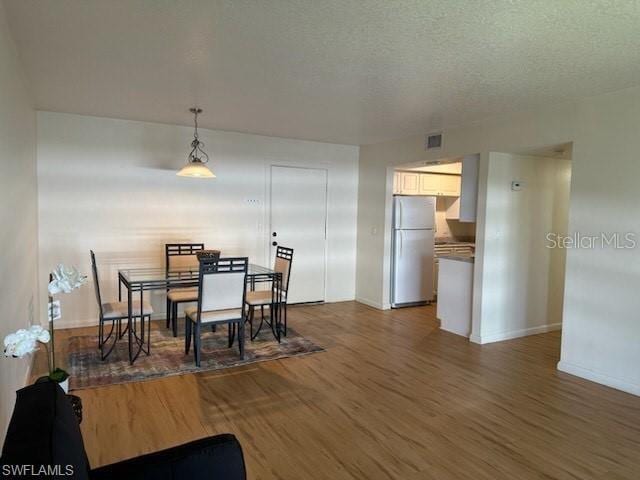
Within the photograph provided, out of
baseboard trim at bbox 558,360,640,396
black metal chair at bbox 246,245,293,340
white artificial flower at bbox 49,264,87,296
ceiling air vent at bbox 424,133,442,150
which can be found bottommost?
baseboard trim at bbox 558,360,640,396

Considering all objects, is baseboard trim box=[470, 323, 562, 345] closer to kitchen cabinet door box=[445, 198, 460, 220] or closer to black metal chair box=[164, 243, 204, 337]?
kitchen cabinet door box=[445, 198, 460, 220]

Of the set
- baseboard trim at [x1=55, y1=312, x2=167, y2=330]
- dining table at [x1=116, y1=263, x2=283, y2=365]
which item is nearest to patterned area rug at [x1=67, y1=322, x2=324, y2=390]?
dining table at [x1=116, y1=263, x2=283, y2=365]

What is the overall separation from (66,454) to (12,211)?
83.2 inches

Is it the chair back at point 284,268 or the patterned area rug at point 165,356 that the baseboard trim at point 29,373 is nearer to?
the patterned area rug at point 165,356

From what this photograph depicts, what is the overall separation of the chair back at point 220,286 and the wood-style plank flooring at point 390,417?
59 centimetres

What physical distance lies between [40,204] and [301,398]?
3.61 metres

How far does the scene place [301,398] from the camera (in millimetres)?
3180

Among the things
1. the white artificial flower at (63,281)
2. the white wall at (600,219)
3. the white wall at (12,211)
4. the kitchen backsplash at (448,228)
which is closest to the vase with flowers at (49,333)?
the white artificial flower at (63,281)

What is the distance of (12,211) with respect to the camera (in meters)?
2.63

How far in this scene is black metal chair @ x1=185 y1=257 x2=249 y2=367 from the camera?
367 cm

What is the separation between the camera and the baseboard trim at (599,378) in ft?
11.0

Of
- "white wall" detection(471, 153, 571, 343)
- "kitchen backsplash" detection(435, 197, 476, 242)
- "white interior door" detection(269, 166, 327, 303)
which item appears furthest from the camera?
"kitchen backsplash" detection(435, 197, 476, 242)

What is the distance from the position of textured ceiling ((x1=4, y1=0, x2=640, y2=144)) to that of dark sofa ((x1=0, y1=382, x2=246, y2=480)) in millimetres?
1924

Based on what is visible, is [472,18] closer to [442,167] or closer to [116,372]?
[116,372]
